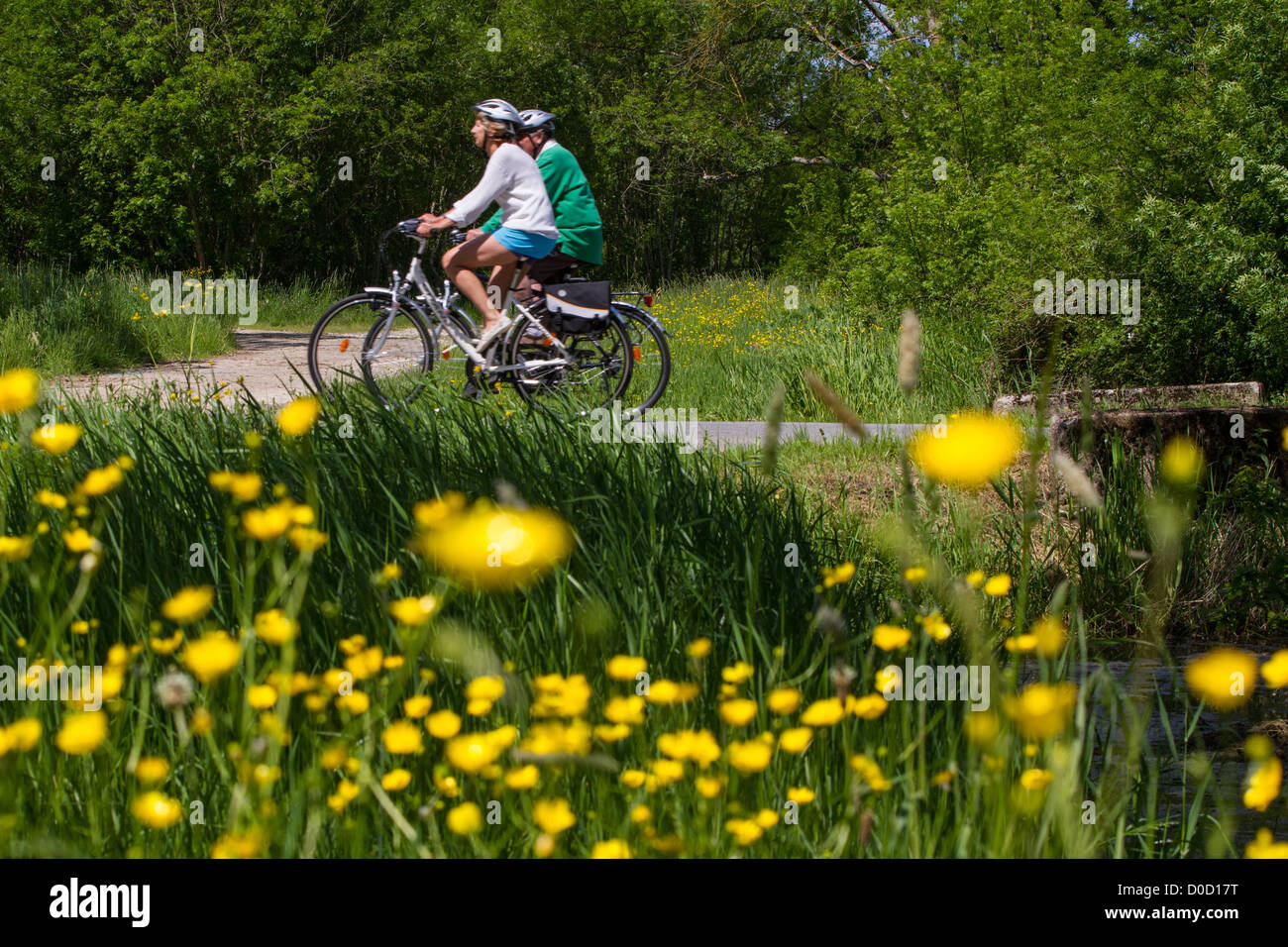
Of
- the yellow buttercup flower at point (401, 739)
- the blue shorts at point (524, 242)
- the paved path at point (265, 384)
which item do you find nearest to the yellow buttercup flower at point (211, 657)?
the yellow buttercup flower at point (401, 739)

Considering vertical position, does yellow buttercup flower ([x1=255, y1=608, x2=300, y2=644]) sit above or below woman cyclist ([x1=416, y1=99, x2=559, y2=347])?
below

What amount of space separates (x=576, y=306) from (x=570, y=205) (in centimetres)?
77

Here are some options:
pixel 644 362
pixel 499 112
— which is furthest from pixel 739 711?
pixel 644 362

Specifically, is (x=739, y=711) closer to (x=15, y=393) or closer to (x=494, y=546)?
(x=494, y=546)

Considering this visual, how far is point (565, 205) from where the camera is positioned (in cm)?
726

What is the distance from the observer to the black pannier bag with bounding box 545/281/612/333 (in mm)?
6855

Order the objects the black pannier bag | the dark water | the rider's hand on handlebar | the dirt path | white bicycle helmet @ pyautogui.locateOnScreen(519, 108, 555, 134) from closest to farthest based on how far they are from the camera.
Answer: the dark water, the rider's hand on handlebar, the black pannier bag, white bicycle helmet @ pyautogui.locateOnScreen(519, 108, 555, 134), the dirt path

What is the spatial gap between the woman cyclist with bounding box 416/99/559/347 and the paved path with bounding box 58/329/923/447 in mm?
1108

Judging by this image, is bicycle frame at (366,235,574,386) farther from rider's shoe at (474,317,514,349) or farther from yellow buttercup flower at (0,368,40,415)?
yellow buttercup flower at (0,368,40,415)

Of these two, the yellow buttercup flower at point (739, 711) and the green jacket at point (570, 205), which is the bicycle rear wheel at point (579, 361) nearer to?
the green jacket at point (570, 205)

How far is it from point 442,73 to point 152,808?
75.4ft

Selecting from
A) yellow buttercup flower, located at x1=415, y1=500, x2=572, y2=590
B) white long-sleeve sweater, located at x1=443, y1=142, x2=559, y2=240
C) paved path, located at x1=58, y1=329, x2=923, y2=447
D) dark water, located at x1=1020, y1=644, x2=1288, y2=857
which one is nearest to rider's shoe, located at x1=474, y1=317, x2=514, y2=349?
white long-sleeve sweater, located at x1=443, y1=142, x2=559, y2=240
